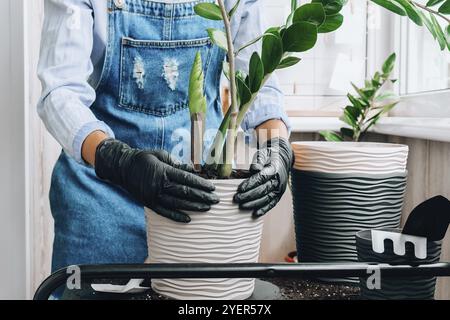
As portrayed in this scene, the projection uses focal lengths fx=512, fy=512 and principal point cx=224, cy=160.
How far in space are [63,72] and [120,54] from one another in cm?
15

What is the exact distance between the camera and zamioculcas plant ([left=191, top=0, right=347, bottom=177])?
1.84ft

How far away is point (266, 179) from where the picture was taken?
0.64 meters

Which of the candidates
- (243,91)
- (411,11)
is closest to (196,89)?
(243,91)

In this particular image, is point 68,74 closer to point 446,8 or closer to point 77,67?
point 77,67

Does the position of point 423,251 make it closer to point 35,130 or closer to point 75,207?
point 75,207

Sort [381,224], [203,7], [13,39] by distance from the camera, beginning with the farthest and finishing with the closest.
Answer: [13,39] → [381,224] → [203,7]

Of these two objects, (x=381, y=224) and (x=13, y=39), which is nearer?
(x=381, y=224)

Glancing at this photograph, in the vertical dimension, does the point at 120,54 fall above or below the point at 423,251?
above

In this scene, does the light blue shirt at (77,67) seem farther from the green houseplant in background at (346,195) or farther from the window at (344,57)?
the window at (344,57)

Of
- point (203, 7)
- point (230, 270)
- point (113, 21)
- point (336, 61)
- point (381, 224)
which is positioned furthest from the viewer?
point (336, 61)

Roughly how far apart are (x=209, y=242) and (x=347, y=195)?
242 mm
